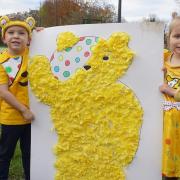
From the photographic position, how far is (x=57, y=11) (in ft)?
109

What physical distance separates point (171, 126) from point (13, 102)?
1194 mm

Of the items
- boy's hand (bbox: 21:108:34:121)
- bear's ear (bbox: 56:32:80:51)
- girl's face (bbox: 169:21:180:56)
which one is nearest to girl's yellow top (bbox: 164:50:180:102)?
girl's face (bbox: 169:21:180:56)

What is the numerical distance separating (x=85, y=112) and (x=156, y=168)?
2.14 ft

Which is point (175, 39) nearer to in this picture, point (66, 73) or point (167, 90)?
point (167, 90)

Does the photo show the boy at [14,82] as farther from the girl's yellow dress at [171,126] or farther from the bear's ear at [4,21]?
the girl's yellow dress at [171,126]

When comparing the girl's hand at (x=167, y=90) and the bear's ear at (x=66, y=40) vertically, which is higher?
the bear's ear at (x=66, y=40)

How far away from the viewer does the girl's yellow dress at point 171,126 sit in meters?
2.79

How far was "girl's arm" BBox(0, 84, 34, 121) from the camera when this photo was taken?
306 centimetres

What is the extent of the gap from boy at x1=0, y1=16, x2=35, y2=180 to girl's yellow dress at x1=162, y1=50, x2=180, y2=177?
1.03 meters

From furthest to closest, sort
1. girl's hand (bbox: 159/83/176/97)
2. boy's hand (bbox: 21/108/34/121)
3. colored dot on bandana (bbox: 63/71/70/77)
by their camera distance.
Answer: boy's hand (bbox: 21/108/34/121) < colored dot on bandana (bbox: 63/71/70/77) < girl's hand (bbox: 159/83/176/97)

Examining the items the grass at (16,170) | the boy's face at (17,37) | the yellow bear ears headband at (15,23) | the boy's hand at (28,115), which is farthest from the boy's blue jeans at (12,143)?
the yellow bear ears headband at (15,23)

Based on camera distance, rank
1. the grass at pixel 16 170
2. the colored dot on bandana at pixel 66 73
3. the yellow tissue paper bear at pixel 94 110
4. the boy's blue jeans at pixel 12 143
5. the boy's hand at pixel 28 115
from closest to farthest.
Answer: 1. the yellow tissue paper bear at pixel 94 110
2. the colored dot on bandana at pixel 66 73
3. the boy's hand at pixel 28 115
4. the boy's blue jeans at pixel 12 143
5. the grass at pixel 16 170

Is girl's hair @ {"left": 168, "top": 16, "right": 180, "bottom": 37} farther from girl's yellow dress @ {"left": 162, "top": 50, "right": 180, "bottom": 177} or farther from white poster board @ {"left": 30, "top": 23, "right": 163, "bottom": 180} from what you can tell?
girl's yellow dress @ {"left": 162, "top": 50, "right": 180, "bottom": 177}

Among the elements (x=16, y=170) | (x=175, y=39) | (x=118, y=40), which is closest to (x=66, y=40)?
(x=118, y=40)
